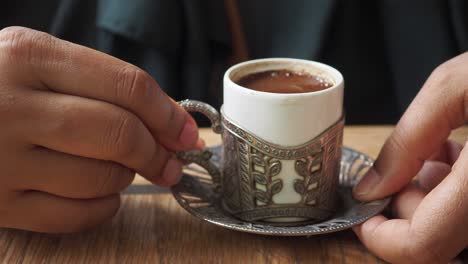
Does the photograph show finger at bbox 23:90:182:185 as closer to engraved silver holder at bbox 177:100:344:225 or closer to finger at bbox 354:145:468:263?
engraved silver holder at bbox 177:100:344:225

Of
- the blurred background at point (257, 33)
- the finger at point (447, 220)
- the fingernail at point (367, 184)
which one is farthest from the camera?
the blurred background at point (257, 33)

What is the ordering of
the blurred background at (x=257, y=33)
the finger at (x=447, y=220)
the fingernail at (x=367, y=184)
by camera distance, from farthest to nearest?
1. the blurred background at (x=257, y=33)
2. the fingernail at (x=367, y=184)
3. the finger at (x=447, y=220)

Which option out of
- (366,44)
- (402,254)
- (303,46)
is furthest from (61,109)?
(366,44)

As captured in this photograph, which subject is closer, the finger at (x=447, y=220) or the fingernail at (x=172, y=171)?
the finger at (x=447, y=220)

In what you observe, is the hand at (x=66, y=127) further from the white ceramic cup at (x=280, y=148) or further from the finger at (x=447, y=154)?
the finger at (x=447, y=154)

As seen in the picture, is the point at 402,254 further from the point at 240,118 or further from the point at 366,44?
the point at 366,44

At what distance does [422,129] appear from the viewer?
1.93ft

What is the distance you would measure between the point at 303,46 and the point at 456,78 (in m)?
0.40

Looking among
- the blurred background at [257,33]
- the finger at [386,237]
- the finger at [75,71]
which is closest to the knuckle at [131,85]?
the finger at [75,71]

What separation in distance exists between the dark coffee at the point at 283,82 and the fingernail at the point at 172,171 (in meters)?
0.11

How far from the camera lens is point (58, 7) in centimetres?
101

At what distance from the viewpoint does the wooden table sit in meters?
0.56

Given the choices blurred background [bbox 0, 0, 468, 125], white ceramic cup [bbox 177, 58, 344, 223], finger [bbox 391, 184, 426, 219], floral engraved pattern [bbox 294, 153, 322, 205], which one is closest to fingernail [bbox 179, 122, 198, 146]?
white ceramic cup [bbox 177, 58, 344, 223]

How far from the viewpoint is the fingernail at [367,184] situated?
0.62 metres
